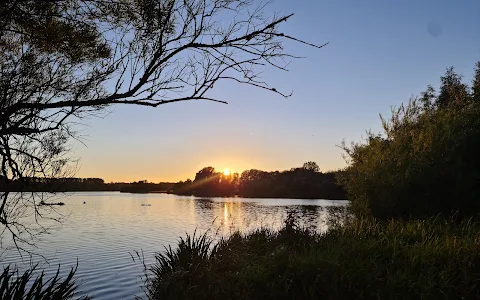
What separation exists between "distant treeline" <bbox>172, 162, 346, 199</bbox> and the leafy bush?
2679 inches

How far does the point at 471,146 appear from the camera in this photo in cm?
1502

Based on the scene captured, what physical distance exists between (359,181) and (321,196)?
83060 millimetres

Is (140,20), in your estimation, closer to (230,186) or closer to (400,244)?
(400,244)

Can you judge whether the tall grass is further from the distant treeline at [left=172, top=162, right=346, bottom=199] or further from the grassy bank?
the distant treeline at [left=172, top=162, right=346, bottom=199]

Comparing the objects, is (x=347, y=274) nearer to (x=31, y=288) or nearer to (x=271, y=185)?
(x=31, y=288)

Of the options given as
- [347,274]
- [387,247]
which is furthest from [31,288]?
[387,247]

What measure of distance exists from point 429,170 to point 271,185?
321 ft

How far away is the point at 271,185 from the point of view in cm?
11269

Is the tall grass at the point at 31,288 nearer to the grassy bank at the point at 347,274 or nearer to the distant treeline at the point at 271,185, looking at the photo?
the grassy bank at the point at 347,274

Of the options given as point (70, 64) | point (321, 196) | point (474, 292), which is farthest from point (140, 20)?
point (321, 196)

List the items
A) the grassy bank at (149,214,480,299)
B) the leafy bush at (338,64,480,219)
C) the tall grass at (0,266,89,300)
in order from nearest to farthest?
the tall grass at (0,266,89,300) → the grassy bank at (149,214,480,299) → the leafy bush at (338,64,480,219)

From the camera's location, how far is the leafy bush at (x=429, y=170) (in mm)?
14594

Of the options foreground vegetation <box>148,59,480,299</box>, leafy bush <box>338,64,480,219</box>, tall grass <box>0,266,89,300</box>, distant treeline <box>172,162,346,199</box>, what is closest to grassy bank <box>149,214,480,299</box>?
foreground vegetation <box>148,59,480,299</box>

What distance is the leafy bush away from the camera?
14.6 metres
